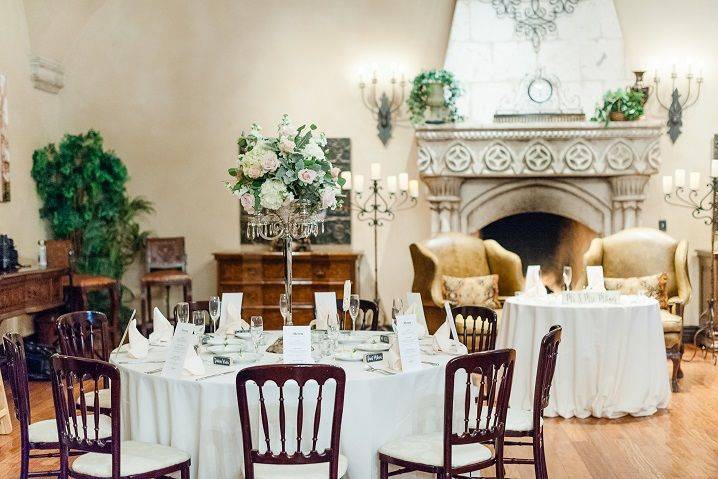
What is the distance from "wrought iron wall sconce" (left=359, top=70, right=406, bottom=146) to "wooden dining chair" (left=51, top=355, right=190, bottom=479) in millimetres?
5503

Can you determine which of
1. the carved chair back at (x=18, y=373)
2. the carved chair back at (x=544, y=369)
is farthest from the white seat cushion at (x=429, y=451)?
the carved chair back at (x=18, y=373)

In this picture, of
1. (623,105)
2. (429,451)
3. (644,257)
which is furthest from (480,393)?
(623,105)

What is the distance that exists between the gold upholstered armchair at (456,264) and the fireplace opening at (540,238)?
0.99 metres

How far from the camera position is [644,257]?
7340mm

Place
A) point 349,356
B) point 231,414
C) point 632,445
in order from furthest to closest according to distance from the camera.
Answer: point 632,445, point 349,356, point 231,414

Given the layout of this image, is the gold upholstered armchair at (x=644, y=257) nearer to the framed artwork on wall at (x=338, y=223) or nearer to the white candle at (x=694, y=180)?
the white candle at (x=694, y=180)

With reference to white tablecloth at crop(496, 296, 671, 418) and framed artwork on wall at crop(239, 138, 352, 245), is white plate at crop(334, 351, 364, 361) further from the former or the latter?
framed artwork on wall at crop(239, 138, 352, 245)

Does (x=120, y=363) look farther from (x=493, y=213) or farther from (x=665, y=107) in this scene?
(x=665, y=107)

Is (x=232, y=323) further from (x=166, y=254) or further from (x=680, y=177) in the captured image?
(x=680, y=177)

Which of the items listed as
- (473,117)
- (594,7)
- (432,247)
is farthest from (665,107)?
(432,247)

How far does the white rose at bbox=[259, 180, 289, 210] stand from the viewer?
385 cm

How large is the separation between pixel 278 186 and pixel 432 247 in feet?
12.8

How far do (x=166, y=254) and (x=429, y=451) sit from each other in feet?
18.3

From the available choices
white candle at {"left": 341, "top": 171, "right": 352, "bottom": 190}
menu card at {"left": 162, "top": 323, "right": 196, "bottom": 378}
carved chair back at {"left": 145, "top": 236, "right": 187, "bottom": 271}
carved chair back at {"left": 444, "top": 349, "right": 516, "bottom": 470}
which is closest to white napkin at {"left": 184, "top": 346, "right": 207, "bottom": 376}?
menu card at {"left": 162, "top": 323, "right": 196, "bottom": 378}
